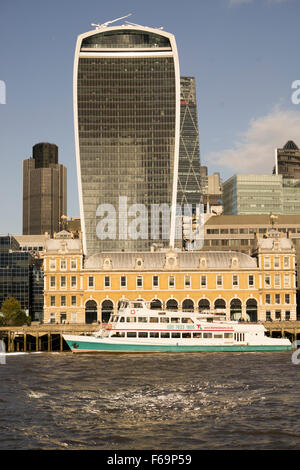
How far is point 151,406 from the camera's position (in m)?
54.2

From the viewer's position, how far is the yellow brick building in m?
141

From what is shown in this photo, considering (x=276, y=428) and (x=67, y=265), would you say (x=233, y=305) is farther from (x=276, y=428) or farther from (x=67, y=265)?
(x=276, y=428)

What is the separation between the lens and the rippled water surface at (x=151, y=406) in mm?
44125

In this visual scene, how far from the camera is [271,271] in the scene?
143 m

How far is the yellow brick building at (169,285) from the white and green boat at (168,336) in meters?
31.6

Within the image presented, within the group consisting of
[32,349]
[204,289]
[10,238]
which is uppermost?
[10,238]

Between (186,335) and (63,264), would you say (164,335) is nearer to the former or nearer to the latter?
(186,335)

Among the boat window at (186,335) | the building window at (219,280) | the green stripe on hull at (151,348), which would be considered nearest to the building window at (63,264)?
the building window at (219,280)

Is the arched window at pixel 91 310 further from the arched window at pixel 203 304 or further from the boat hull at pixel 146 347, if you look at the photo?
the boat hull at pixel 146 347

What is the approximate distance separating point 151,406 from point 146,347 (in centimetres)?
5017

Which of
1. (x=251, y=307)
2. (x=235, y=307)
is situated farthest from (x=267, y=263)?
(x=235, y=307)
